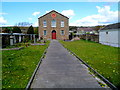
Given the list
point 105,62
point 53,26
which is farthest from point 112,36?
point 53,26

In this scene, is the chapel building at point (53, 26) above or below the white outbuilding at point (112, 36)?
above

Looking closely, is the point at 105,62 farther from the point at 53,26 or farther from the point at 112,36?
the point at 53,26

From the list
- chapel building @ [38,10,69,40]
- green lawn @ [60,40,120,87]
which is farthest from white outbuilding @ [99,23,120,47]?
chapel building @ [38,10,69,40]

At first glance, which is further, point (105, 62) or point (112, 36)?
point (112, 36)

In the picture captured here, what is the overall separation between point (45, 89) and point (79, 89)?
3.84 ft

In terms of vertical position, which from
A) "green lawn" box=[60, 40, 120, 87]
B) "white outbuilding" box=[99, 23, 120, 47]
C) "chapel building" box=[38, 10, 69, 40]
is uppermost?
"chapel building" box=[38, 10, 69, 40]

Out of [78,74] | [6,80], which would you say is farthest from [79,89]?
[6,80]

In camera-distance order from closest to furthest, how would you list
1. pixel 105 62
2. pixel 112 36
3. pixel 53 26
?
pixel 105 62, pixel 112 36, pixel 53 26

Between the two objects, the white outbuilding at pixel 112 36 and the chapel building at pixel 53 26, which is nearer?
the white outbuilding at pixel 112 36

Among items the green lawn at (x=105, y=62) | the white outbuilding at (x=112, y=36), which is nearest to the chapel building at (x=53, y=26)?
the white outbuilding at (x=112, y=36)

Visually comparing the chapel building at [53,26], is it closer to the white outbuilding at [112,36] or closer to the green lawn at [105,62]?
the white outbuilding at [112,36]

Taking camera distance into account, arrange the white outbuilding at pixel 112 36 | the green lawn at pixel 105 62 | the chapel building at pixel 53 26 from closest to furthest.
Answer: the green lawn at pixel 105 62, the white outbuilding at pixel 112 36, the chapel building at pixel 53 26

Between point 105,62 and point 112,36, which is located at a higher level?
point 112,36

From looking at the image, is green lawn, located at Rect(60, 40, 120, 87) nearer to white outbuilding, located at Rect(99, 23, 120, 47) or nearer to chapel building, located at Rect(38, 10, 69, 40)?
white outbuilding, located at Rect(99, 23, 120, 47)
